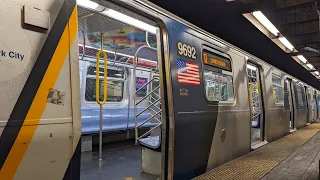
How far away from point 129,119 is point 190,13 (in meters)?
3.96

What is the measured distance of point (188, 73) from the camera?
320cm

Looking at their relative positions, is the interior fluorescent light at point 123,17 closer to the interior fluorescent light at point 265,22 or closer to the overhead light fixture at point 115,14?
the overhead light fixture at point 115,14

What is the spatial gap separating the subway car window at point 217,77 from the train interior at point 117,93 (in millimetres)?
731

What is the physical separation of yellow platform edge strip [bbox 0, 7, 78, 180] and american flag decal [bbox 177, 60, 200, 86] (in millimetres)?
1495

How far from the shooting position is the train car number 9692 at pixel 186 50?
313 cm

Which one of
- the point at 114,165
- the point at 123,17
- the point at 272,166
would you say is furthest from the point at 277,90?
the point at 123,17

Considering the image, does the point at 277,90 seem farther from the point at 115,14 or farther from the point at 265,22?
the point at 115,14

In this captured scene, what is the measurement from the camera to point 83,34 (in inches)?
204

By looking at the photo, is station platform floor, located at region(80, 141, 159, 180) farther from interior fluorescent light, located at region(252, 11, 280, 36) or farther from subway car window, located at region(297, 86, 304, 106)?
subway car window, located at region(297, 86, 304, 106)

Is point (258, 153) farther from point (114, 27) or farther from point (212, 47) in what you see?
point (114, 27)

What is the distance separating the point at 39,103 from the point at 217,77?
286cm

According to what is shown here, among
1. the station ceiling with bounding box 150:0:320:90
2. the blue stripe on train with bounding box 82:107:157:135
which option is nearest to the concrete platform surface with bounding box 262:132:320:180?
the station ceiling with bounding box 150:0:320:90

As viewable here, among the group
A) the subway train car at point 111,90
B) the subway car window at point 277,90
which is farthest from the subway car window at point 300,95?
the subway train car at point 111,90

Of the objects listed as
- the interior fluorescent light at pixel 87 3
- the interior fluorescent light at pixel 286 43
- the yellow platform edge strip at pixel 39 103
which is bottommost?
the yellow platform edge strip at pixel 39 103
